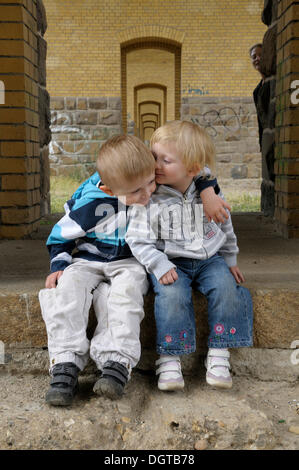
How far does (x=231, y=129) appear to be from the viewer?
1021 cm

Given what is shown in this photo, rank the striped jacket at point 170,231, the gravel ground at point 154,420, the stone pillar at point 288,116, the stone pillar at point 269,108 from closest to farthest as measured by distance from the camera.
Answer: the gravel ground at point 154,420
the striped jacket at point 170,231
the stone pillar at point 288,116
the stone pillar at point 269,108

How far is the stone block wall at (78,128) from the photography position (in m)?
9.75

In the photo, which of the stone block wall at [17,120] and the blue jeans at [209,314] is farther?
the stone block wall at [17,120]

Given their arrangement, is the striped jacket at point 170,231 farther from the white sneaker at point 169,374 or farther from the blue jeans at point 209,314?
the white sneaker at point 169,374

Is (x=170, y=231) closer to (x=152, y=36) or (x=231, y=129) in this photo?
(x=231, y=129)

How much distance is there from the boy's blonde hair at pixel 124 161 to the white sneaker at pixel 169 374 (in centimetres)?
67

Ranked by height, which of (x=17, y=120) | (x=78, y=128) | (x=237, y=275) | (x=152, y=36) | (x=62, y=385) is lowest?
(x=62, y=385)

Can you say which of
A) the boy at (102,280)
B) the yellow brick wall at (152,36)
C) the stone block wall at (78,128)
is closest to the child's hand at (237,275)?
the boy at (102,280)

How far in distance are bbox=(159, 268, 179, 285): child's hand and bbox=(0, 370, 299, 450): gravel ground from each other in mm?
406

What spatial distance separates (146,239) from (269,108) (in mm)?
2652

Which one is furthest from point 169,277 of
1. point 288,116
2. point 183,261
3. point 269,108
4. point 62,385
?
point 269,108

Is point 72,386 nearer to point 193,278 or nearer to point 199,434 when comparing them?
point 199,434

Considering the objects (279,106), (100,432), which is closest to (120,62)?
(279,106)

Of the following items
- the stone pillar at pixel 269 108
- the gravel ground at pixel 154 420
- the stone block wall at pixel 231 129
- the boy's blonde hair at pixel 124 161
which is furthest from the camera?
the stone block wall at pixel 231 129
